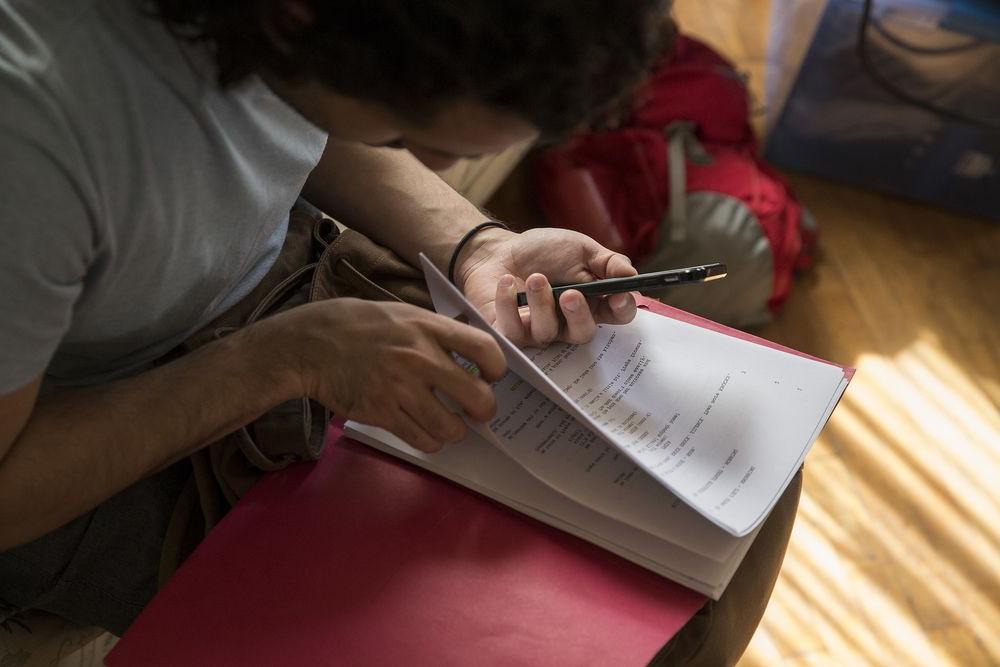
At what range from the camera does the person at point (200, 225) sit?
0.60 m

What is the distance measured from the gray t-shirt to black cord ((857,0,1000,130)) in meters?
Answer: 1.44

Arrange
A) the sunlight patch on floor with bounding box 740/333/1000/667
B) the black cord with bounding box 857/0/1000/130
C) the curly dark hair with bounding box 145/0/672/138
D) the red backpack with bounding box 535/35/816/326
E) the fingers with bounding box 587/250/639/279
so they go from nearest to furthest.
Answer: the curly dark hair with bounding box 145/0/672/138 < the fingers with bounding box 587/250/639/279 < the sunlight patch on floor with bounding box 740/333/1000/667 < the red backpack with bounding box 535/35/816/326 < the black cord with bounding box 857/0/1000/130

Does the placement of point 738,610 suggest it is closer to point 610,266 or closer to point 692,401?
point 692,401

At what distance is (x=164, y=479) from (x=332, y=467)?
171 mm

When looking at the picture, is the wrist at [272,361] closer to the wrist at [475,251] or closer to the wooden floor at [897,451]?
the wrist at [475,251]

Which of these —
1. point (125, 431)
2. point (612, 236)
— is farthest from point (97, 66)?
point (612, 236)

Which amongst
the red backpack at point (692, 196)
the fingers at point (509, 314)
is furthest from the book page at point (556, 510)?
the red backpack at point (692, 196)

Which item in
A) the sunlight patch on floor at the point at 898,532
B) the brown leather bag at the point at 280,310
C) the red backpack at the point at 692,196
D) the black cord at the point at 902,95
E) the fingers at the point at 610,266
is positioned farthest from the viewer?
the black cord at the point at 902,95

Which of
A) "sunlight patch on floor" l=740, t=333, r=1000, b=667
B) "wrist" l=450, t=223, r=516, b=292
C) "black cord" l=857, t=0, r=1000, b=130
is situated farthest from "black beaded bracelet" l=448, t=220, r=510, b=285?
"black cord" l=857, t=0, r=1000, b=130

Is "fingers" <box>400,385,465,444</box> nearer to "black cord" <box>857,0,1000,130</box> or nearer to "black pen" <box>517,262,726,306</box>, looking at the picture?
"black pen" <box>517,262,726,306</box>

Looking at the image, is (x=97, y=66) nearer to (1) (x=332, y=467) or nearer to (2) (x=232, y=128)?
(2) (x=232, y=128)

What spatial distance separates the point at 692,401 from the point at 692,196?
1052mm

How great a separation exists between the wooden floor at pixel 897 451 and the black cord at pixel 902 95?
256 millimetres

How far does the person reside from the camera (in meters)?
0.60
